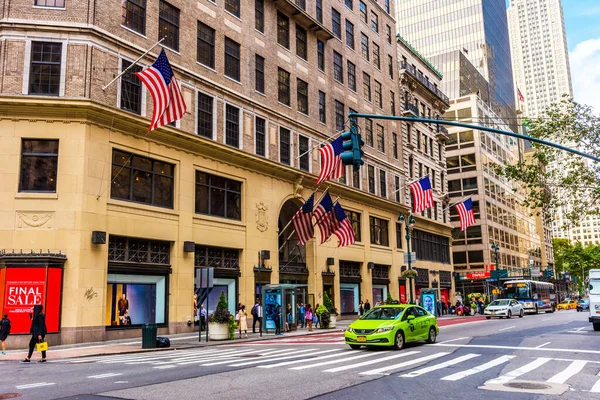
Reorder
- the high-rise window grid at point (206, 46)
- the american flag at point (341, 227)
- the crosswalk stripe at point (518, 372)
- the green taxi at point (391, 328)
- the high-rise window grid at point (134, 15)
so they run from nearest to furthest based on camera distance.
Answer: the crosswalk stripe at point (518, 372) < the green taxi at point (391, 328) < the high-rise window grid at point (134, 15) < the high-rise window grid at point (206, 46) < the american flag at point (341, 227)

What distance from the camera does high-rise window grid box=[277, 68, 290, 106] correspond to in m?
38.2

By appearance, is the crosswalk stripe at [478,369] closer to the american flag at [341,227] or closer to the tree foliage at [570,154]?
the tree foliage at [570,154]

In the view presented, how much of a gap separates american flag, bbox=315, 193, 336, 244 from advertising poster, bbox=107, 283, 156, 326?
36.8 ft

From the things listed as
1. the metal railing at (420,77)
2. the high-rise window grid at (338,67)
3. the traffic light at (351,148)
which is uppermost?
the metal railing at (420,77)

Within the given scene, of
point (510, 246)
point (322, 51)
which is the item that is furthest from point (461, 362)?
point (510, 246)

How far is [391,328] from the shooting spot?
1766 cm

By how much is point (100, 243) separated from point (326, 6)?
2975 centimetres

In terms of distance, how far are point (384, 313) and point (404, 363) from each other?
4.92 m

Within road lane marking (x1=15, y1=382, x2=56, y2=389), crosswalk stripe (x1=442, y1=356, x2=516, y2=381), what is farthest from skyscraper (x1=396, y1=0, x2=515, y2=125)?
road lane marking (x1=15, y1=382, x2=56, y2=389)

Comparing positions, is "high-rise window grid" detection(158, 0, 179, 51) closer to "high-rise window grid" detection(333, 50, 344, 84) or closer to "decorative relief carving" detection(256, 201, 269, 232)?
"decorative relief carving" detection(256, 201, 269, 232)

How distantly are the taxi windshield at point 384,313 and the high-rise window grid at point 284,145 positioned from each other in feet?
63.4

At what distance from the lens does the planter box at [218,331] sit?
25156 millimetres

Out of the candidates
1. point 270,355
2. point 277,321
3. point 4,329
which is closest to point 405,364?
point 270,355

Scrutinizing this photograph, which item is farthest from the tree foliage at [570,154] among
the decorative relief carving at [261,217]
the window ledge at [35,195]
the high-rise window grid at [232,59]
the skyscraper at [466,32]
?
the skyscraper at [466,32]
